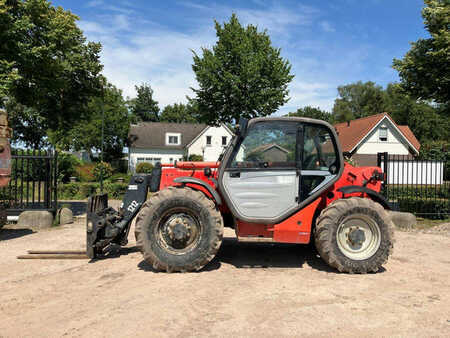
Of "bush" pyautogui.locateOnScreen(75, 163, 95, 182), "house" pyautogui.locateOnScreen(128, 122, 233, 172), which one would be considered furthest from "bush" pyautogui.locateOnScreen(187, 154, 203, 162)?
"bush" pyautogui.locateOnScreen(75, 163, 95, 182)

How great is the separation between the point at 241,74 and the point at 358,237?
22.8m

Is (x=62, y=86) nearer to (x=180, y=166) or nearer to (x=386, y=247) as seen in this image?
(x=180, y=166)

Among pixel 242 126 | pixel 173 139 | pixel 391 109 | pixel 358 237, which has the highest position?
pixel 391 109

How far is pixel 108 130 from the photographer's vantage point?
43812 mm

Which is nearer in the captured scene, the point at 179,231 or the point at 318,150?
the point at 179,231

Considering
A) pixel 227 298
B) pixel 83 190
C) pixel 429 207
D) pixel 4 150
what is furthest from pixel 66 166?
pixel 227 298

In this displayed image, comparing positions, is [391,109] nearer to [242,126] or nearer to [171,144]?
[171,144]

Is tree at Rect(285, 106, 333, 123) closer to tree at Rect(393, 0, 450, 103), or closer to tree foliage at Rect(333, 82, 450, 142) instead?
tree foliage at Rect(333, 82, 450, 142)

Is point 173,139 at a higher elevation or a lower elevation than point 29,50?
higher

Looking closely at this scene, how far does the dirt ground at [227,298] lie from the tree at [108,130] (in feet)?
130

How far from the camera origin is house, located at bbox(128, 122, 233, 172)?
4212cm

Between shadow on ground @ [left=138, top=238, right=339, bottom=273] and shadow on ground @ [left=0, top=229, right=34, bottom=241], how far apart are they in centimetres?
434

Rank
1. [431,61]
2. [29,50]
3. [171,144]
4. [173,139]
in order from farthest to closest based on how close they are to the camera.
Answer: [173,139]
[171,144]
[431,61]
[29,50]

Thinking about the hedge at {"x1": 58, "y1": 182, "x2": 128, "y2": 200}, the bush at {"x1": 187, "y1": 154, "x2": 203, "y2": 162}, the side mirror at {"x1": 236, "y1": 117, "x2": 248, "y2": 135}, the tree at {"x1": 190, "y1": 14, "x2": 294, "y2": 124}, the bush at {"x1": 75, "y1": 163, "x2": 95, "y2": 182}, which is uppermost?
the tree at {"x1": 190, "y1": 14, "x2": 294, "y2": 124}
